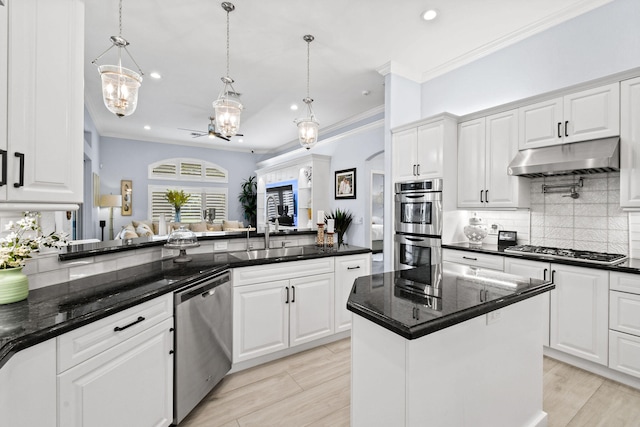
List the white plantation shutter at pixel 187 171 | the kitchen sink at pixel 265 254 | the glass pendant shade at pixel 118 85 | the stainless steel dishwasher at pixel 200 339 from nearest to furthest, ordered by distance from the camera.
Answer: the stainless steel dishwasher at pixel 200 339 < the glass pendant shade at pixel 118 85 < the kitchen sink at pixel 265 254 < the white plantation shutter at pixel 187 171

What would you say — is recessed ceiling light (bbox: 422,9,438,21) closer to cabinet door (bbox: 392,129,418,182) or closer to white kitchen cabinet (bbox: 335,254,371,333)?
cabinet door (bbox: 392,129,418,182)

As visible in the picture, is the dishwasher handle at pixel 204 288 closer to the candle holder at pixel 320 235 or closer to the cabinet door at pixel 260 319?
the cabinet door at pixel 260 319

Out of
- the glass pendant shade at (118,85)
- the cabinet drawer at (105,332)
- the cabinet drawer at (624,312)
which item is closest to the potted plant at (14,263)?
the cabinet drawer at (105,332)

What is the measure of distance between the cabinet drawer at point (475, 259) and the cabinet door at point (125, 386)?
2845 mm

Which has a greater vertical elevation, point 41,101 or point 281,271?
point 41,101

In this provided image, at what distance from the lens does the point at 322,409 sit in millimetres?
2020

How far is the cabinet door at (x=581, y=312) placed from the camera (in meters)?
2.34

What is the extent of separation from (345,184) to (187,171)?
4893mm

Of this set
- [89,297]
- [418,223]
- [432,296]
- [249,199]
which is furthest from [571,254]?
[249,199]

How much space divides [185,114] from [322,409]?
5769 millimetres

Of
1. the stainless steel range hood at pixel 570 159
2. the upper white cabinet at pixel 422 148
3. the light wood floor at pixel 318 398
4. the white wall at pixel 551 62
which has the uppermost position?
the white wall at pixel 551 62

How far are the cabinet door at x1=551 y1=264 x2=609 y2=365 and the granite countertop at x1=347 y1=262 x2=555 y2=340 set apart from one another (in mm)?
1230

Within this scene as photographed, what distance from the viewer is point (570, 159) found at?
8.55 ft

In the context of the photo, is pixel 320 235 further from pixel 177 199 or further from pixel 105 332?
pixel 177 199
